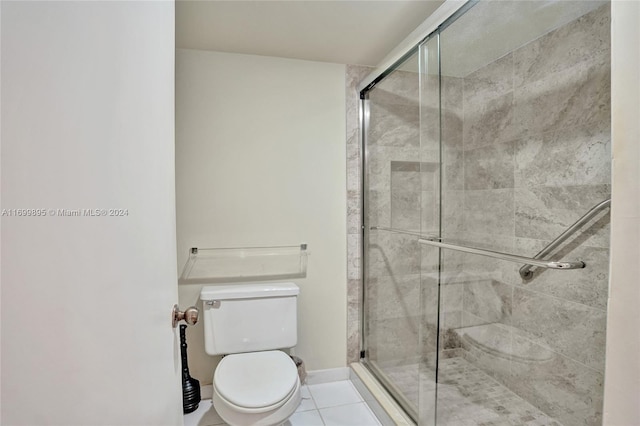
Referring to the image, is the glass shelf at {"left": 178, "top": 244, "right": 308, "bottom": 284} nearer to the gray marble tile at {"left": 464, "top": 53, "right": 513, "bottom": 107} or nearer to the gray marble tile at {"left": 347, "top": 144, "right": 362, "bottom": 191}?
the gray marble tile at {"left": 347, "top": 144, "right": 362, "bottom": 191}

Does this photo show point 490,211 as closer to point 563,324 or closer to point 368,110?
point 563,324

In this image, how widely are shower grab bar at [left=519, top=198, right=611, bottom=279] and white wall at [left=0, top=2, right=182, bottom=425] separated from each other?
156cm

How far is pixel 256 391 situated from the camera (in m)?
1.51

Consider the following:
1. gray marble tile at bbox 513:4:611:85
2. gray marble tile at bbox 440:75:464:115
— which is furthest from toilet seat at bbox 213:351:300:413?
gray marble tile at bbox 513:4:611:85

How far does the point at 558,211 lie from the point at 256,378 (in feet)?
5.78

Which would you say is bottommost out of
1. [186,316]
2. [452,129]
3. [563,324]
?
[563,324]

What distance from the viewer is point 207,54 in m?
2.08

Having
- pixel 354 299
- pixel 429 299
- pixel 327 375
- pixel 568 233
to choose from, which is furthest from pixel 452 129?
pixel 327 375

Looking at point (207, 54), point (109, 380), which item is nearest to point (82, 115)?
point (109, 380)

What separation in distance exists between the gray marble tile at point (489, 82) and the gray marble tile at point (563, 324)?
1.16 meters

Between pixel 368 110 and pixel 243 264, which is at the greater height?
pixel 368 110

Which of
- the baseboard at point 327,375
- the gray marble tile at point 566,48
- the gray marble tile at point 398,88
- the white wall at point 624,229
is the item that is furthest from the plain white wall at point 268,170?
the white wall at point 624,229

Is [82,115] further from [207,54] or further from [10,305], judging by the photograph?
[207,54]

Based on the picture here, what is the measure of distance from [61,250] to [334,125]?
205cm
